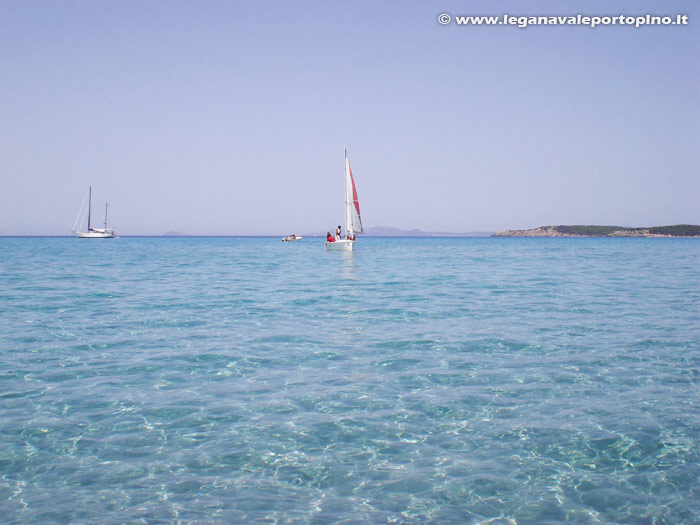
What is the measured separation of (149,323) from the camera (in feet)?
58.9

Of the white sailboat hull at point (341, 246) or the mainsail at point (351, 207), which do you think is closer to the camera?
the mainsail at point (351, 207)

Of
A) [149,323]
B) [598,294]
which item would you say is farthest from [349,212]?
[149,323]

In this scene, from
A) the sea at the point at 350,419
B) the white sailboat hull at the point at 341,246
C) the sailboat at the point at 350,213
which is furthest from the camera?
the white sailboat hull at the point at 341,246

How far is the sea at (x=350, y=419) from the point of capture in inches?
251

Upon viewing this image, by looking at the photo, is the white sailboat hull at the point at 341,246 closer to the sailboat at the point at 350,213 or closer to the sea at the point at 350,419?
the sailboat at the point at 350,213

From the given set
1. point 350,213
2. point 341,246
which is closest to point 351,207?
point 350,213

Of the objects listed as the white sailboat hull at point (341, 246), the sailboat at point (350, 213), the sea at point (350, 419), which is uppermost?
the sailboat at point (350, 213)

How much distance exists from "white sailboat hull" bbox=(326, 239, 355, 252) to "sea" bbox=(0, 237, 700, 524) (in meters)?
53.8

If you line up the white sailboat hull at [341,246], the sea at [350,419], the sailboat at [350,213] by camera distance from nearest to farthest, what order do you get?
the sea at [350,419] < the sailboat at [350,213] < the white sailboat hull at [341,246]

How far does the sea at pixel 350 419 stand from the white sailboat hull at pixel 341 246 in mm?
53751

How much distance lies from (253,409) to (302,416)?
100cm

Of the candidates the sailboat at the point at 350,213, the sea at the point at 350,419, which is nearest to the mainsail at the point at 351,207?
the sailboat at the point at 350,213

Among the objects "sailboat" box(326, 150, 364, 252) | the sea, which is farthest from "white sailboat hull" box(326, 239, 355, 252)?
the sea

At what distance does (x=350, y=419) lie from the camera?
895 cm
